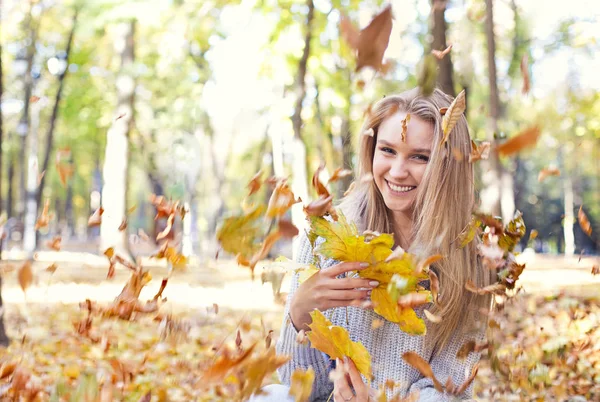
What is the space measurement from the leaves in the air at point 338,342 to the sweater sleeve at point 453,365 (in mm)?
520

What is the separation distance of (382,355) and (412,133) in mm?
792

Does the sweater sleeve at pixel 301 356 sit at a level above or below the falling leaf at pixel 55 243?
below

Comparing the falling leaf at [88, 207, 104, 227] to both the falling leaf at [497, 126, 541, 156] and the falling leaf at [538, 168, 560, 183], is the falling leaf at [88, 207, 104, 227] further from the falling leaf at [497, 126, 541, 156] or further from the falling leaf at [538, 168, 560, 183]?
the falling leaf at [538, 168, 560, 183]

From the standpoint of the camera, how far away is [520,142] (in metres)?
1.32

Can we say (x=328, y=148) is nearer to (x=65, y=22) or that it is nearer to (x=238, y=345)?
(x=65, y=22)

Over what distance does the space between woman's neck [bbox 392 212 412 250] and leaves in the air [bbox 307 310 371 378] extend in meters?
0.58

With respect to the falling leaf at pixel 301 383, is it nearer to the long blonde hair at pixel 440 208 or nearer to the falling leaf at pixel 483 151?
the long blonde hair at pixel 440 208

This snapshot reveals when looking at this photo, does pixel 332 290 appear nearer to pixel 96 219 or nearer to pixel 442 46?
pixel 96 219

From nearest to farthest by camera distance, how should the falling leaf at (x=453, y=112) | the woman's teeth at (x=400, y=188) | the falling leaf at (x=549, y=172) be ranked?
the falling leaf at (x=453, y=112), the falling leaf at (x=549, y=172), the woman's teeth at (x=400, y=188)

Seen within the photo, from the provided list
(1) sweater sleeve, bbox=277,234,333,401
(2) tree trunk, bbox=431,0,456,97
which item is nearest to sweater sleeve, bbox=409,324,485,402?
(1) sweater sleeve, bbox=277,234,333,401

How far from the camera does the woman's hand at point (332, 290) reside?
1434mm

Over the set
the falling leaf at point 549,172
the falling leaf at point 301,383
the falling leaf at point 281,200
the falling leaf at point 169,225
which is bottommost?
the falling leaf at point 301,383

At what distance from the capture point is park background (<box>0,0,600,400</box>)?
9.34ft

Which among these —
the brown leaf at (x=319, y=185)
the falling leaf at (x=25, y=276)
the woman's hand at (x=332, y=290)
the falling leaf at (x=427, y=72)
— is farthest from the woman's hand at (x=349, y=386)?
the falling leaf at (x=25, y=276)
